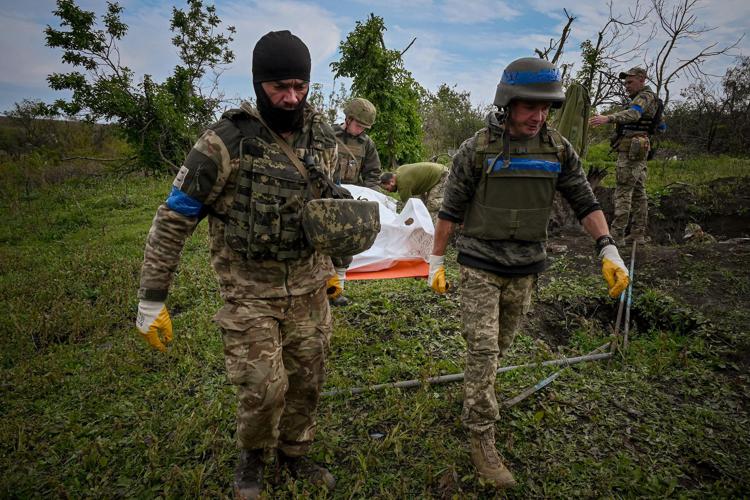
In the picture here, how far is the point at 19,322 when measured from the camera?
4.18 meters

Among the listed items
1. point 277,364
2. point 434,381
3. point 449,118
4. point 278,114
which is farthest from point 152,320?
point 449,118

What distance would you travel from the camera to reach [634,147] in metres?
6.08

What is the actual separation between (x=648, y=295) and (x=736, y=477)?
2.23 meters

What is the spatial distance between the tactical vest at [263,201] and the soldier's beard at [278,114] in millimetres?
62

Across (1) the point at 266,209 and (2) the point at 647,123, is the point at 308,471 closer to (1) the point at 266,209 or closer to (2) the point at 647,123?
(1) the point at 266,209

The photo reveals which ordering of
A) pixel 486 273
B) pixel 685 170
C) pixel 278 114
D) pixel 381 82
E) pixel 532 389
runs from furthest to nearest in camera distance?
pixel 685 170 < pixel 381 82 < pixel 532 389 < pixel 486 273 < pixel 278 114

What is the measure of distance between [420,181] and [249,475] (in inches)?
189

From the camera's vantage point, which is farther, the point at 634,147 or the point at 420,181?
the point at 420,181

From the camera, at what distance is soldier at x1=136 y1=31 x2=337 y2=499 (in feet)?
6.36

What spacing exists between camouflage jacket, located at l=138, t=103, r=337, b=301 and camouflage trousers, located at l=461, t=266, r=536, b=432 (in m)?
0.90

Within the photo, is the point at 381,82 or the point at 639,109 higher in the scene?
the point at 381,82

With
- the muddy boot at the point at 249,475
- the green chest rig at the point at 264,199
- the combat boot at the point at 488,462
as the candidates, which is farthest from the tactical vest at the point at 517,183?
the muddy boot at the point at 249,475

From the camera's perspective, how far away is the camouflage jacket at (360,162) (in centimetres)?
564

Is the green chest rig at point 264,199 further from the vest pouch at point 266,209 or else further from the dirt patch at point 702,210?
the dirt patch at point 702,210
